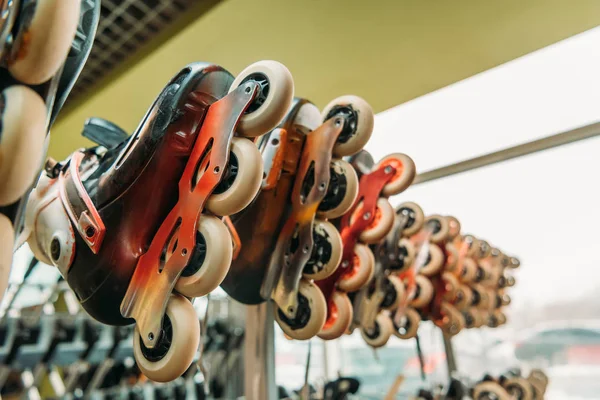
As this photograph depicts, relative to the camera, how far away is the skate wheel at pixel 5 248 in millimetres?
179

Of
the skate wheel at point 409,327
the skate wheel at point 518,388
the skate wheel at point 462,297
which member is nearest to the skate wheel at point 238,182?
the skate wheel at point 409,327

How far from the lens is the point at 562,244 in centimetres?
135

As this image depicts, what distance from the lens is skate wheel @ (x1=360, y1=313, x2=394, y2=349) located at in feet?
2.22

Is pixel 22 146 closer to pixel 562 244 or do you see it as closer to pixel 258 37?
pixel 258 37

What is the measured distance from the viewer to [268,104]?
0.30 metres

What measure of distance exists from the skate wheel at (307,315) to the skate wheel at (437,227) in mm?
562

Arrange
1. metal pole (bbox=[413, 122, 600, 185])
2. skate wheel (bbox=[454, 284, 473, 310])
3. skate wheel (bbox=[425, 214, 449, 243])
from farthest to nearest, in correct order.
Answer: metal pole (bbox=[413, 122, 600, 185])
skate wheel (bbox=[454, 284, 473, 310])
skate wheel (bbox=[425, 214, 449, 243])

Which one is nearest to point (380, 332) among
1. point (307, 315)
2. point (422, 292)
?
point (422, 292)

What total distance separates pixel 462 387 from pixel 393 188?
673mm

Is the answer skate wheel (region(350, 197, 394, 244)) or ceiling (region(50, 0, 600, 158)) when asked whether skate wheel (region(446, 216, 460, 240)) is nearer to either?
ceiling (region(50, 0, 600, 158))

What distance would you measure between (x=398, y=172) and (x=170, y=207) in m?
0.36

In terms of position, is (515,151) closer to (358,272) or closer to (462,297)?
(462,297)

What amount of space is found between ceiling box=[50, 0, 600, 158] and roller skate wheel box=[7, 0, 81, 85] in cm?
71

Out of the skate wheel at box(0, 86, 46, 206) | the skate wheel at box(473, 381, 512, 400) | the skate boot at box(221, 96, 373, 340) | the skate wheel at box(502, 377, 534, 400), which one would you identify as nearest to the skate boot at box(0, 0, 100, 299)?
the skate wheel at box(0, 86, 46, 206)
